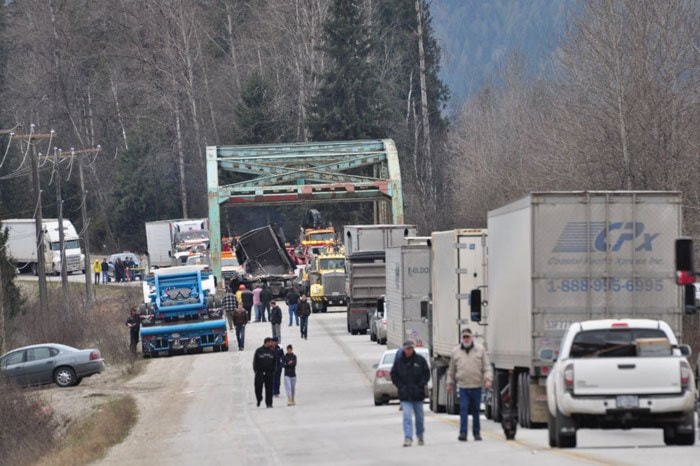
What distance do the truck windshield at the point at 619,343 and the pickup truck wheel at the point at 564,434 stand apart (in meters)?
0.83

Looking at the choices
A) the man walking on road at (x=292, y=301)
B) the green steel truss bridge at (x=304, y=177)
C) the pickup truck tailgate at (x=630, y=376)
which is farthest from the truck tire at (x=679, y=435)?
the green steel truss bridge at (x=304, y=177)

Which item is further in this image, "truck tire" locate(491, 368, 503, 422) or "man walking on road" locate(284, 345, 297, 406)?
"man walking on road" locate(284, 345, 297, 406)

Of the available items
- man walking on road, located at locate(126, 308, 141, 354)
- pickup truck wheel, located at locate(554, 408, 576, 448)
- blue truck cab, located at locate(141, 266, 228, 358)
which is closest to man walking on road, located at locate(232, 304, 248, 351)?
blue truck cab, located at locate(141, 266, 228, 358)

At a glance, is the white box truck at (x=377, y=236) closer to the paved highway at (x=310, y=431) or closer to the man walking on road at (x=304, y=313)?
the man walking on road at (x=304, y=313)

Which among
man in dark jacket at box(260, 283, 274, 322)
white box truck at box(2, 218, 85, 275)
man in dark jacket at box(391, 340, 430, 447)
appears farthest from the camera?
white box truck at box(2, 218, 85, 275)

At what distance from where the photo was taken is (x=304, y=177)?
73062 millimetres

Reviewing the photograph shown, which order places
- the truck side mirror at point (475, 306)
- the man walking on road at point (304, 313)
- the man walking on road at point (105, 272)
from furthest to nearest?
the man walking on road at point (105, 272)
the man walking on road at point (304, 313)
the truck side mirror at point (475, 306)

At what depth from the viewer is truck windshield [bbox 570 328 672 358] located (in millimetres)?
18047

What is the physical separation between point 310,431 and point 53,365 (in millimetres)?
18056

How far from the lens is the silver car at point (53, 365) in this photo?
41594 millimetres

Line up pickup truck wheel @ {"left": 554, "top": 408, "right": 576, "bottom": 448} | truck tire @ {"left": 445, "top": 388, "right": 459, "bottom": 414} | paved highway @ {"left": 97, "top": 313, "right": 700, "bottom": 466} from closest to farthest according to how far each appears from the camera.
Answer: pickup truck wheel @ {"left": 554, "top": 408, "right": 576, "bottom": 448} → paved highway @ {"left": 97, "top": 313, "right": 700, "bottom": 466} → truck tire @ {"left": 445, "top": 388, "right": 459, "bottom": 414}

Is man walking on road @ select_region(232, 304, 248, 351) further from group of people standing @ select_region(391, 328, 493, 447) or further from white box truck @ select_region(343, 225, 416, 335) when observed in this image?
group of people standing @ select_region(391, 328, 493, 447)

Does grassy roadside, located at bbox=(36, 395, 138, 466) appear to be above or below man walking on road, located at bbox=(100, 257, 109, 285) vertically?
below

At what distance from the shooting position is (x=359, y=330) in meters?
53.1
